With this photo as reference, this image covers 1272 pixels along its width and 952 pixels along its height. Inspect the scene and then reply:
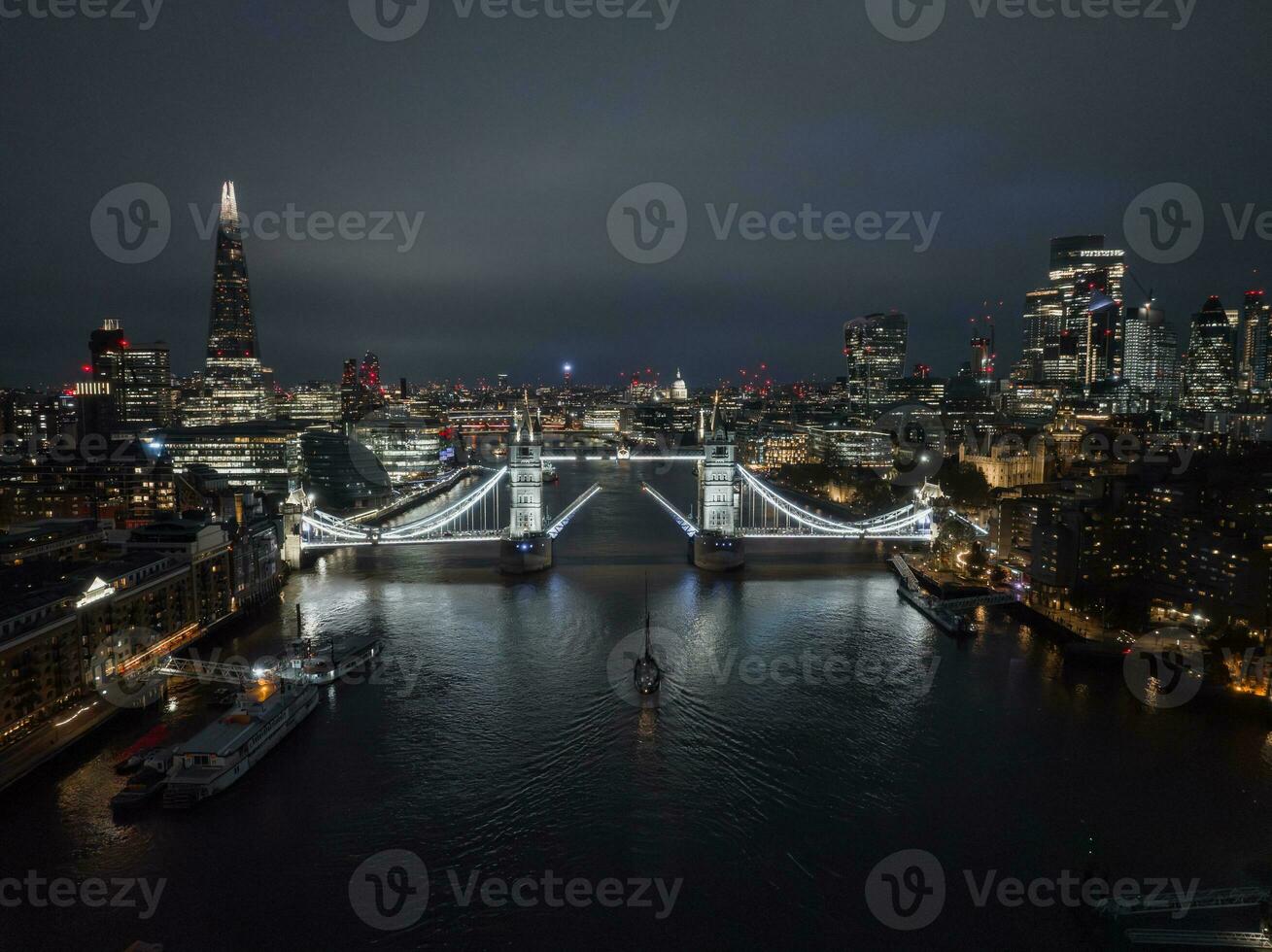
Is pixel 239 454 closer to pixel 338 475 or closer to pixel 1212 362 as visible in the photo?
pixel 338 475

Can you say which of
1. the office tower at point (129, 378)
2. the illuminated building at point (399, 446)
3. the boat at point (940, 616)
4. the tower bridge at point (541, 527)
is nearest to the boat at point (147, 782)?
the tower bridge at point (541, 527)

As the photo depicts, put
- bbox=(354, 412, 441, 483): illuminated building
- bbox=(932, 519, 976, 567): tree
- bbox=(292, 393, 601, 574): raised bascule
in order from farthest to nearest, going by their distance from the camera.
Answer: bbox=(354, 412, 441, 483): illuminated building
bbox=(932, 519, 976, 567): tree
bbox=(292, 393, 601, 574): raised bascule

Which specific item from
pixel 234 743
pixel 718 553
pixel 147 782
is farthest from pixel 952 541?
pixel 147 782

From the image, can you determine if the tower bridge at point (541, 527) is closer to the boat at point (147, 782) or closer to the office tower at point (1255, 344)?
the boat at point (147, 782)

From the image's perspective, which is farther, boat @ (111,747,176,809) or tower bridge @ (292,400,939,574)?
tower bridge @ (292,400,939,574)

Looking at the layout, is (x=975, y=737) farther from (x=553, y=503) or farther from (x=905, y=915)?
(x=553, y=503)

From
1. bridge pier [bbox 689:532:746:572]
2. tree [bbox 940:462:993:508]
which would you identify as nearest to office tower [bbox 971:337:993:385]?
tree [bbox 940:462:993:508]

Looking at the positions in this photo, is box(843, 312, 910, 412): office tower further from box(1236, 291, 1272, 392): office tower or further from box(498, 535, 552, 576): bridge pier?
box(498, 535, 552, 576): bridge pier
